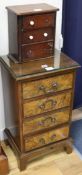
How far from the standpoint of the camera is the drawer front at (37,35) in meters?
1.58

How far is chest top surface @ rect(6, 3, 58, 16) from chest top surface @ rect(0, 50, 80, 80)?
298mm

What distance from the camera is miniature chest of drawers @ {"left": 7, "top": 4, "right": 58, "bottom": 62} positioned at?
5.05 feet

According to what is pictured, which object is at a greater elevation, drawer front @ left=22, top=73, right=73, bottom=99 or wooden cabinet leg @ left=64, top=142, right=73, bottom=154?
drawer front @ left=22, top=73, right=73, bottom=99

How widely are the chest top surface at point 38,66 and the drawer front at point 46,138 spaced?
0.46m

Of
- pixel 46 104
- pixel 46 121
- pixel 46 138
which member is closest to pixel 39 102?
pixel 46 104

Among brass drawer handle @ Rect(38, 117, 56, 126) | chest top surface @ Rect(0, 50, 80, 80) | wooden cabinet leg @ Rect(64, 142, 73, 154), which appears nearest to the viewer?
chest top surface @ Rect(0, 50, 80, 80)

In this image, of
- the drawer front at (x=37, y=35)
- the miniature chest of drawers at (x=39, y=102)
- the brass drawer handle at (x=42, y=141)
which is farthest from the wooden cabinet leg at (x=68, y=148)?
the drawer front at (x=37, y=35)

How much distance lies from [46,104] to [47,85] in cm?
13

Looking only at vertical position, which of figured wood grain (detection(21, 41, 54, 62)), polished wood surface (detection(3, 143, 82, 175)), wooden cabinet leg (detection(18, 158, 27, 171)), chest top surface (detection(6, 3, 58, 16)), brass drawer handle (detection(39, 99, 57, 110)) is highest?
chest top surface (detection(6, 3, 58, 16))

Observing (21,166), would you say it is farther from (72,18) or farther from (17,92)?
(72,18)

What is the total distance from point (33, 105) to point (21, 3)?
66 cm

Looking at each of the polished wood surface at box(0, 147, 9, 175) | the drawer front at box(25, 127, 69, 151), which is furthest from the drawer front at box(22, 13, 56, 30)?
the polished wood surface at box(0, 147, 9, 175)

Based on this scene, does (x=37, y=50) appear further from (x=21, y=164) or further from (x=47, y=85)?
(x=21, y=164)

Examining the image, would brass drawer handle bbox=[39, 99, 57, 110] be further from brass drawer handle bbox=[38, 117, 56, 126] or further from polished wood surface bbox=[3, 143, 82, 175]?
polished wood surface bbox=[3, 143, 82, 175]
